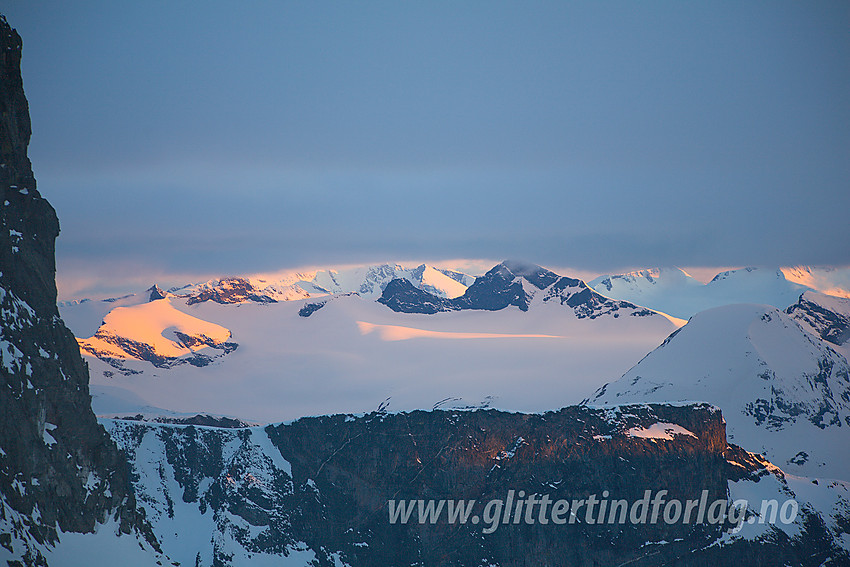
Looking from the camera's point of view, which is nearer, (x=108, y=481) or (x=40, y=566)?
(x=40, y=566)

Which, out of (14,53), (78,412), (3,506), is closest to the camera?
(3,506)

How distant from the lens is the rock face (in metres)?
157

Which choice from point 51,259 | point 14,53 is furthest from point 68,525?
point 14,53

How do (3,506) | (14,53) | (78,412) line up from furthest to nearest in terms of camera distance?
1. (78,412)
2. (14,53)
3. (3,506)

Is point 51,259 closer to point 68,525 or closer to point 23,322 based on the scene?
point 23,322

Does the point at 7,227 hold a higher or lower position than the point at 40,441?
higher

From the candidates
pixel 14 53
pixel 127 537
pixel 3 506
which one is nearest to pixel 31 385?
pixel 3 506

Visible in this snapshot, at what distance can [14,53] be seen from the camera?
532 ft

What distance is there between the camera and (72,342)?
184 metres

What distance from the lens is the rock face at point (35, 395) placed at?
15688 centimetres

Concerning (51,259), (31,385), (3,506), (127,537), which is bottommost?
(127,537)

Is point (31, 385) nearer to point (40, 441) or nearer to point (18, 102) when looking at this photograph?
point (40, 441)

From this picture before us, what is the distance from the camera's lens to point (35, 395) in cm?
16675

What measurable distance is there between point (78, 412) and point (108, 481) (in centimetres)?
1529
